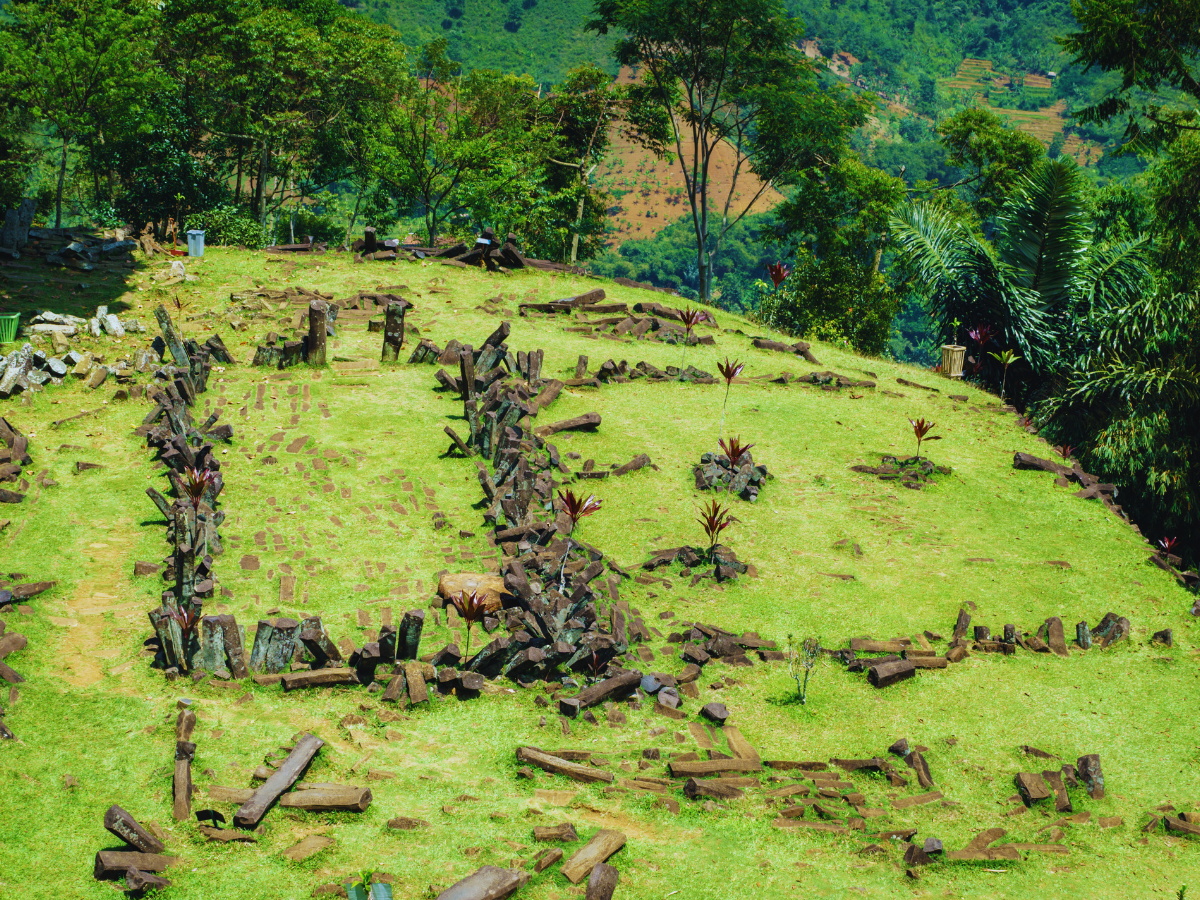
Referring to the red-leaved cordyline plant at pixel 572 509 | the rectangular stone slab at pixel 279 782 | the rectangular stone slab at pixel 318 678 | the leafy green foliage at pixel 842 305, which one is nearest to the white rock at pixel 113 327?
the red-leaved cordyline plant at pixel 572 509

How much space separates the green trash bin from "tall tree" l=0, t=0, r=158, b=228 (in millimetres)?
8888

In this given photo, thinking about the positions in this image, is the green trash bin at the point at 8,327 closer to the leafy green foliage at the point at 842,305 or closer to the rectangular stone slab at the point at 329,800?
the rectangular stone slab at the point at 329,800

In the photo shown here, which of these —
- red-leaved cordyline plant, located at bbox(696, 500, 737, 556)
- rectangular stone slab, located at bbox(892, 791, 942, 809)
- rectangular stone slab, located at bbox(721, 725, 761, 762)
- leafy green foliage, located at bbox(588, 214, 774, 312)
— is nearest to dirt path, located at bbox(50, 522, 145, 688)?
rectangular stone slab, located at bbox(721, 725, 761, 762)

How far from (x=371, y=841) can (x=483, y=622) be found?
A: 2944 millimetres

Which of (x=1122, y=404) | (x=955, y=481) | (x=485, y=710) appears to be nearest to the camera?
(x=485, y=710)

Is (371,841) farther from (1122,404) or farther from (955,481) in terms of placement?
(1122,404)

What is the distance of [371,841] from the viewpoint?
A: 18.0 ft

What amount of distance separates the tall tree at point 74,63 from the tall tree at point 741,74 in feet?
49.5

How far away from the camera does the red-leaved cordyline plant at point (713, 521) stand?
10.3m

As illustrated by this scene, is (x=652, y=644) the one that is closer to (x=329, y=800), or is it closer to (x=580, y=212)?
(x=329, y=800)

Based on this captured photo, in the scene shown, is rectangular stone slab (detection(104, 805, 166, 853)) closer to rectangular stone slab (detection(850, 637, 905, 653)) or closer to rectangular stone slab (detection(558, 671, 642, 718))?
rectangular stone slab (detection(558, 671, 642, 718))

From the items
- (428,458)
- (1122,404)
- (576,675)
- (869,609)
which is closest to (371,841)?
(576,675)

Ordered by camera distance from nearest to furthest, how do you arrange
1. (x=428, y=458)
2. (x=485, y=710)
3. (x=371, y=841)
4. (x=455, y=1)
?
1. (x=371, y=841)
2. (x=485, y=710)
3. (x=428, y=458)
4. (x=455, y=1)

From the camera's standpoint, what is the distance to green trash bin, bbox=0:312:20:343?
1492 centimetres
